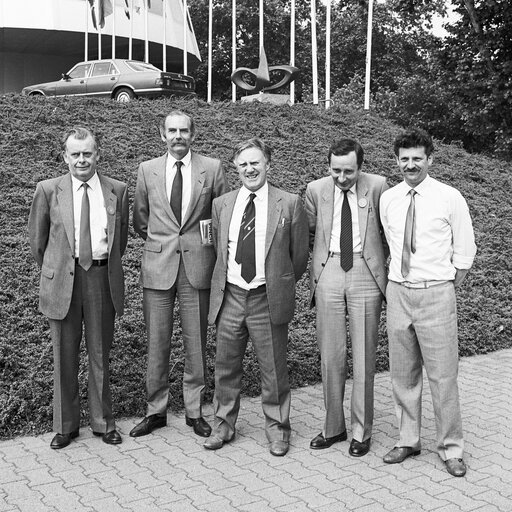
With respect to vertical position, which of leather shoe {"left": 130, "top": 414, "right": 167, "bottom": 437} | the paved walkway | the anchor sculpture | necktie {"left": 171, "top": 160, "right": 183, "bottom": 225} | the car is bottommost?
the paved walkway

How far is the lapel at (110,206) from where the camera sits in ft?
16.6

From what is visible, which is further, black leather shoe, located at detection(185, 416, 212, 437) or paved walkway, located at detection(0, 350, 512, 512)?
black leather shoe, located at detection(185, 416, 212, 437)

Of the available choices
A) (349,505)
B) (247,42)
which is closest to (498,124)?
(349,505)

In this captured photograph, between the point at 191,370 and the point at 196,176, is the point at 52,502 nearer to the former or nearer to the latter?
the point at 191,370

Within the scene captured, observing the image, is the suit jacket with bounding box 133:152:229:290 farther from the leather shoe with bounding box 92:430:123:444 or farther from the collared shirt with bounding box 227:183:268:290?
the leather shoe with bounding box 92:430:123:444

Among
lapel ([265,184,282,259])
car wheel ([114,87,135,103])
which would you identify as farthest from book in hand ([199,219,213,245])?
car wheel ([114,87,135,103])

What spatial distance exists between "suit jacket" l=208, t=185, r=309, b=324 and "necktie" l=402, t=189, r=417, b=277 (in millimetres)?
691

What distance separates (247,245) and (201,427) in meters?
1.33

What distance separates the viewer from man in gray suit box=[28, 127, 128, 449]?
196 inches

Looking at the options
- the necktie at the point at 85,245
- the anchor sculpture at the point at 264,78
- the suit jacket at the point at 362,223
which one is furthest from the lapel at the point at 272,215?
the anchor sculpture at the point at 264,78

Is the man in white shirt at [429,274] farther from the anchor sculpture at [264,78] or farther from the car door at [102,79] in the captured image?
the car door at [102,79]

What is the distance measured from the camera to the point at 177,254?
16.9 feet

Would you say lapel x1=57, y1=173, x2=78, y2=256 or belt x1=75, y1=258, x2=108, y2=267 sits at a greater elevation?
lapel x1=57, y1=173, x2=78, y2=256

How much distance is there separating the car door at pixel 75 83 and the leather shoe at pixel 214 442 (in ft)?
43.2
